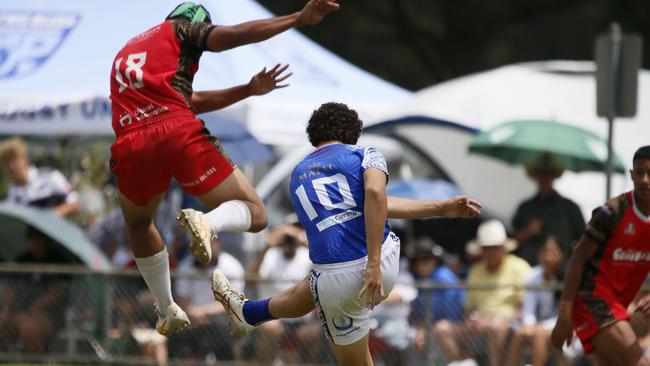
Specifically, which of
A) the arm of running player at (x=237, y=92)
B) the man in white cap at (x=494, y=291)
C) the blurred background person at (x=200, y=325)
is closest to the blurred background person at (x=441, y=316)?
the man in white cap at (x=494, y=291)

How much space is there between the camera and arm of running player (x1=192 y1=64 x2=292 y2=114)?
29.5 feet

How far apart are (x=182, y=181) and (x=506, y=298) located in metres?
5.06

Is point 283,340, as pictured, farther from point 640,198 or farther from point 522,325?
point 640,198

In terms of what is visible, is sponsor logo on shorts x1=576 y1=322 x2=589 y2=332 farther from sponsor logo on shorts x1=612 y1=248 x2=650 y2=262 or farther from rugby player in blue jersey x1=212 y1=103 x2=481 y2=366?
rugby player in blue jersey x1=212 y1=103 x2=481 y2=366

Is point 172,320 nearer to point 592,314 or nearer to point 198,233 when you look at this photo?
point 198,233

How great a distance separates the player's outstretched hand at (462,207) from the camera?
8.21 metres

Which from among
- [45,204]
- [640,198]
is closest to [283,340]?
[45,204]

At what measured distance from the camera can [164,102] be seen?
8.34 meters

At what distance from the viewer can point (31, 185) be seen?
15.3 metres

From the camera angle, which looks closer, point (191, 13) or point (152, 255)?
point (191, 13)

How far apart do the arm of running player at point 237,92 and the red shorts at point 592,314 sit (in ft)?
8.27

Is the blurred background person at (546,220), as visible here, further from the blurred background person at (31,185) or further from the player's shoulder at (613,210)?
the blurred background person at (31,185)

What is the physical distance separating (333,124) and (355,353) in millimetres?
1341

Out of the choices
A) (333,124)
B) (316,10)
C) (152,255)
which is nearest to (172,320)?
(152,255)
